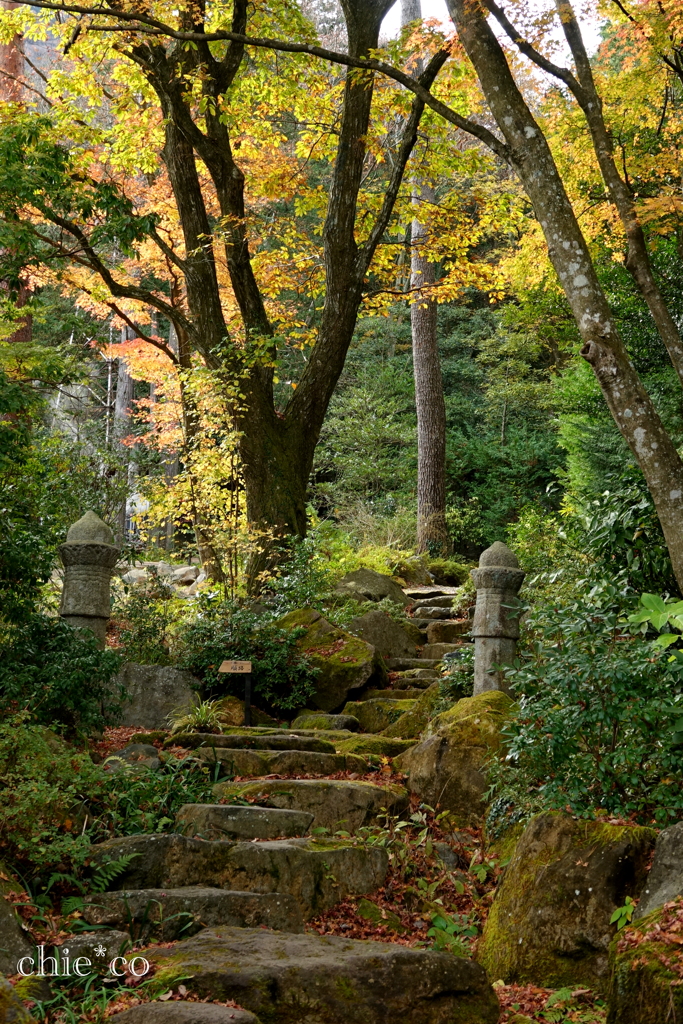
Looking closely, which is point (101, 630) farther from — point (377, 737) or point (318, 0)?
point (318, 0)

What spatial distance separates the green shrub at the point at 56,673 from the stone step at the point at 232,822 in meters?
1.24

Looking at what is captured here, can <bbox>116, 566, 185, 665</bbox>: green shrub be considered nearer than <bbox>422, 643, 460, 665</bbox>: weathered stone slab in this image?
Yes

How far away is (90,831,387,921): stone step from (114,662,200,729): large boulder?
9.36 ft

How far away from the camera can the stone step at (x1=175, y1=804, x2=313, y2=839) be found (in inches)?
189

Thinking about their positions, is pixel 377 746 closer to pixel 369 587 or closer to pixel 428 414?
pixel 369 587

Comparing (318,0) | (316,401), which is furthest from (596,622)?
(318,0)

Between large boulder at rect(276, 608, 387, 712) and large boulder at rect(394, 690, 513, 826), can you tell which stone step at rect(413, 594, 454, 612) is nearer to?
large boulder at rect(276, 608, 387, 712)

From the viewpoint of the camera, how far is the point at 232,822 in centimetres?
484

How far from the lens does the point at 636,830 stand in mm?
4016

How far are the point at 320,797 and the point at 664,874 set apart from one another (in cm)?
240

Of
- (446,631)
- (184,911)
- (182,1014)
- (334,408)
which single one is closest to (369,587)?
(446,631)

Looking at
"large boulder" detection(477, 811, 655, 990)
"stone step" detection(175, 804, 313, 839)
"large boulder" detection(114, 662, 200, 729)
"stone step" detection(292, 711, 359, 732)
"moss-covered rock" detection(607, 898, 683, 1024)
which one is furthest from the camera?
"stone step" detection(292, 711, 359, 732)

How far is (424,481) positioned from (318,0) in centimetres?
1679

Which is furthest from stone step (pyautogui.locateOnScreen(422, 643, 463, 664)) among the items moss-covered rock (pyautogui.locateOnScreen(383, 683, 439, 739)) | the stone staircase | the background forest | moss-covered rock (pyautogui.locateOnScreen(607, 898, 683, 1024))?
moss-covered rock (pyautogui.locateOnScreen(607, 898, 683, 1024))
